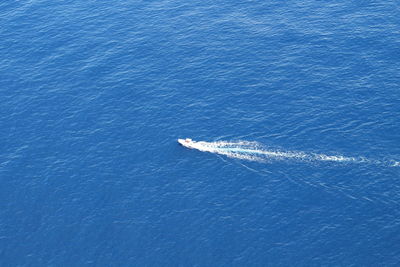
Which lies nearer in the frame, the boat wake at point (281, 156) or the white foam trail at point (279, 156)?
the boat wake at point (281, 156)

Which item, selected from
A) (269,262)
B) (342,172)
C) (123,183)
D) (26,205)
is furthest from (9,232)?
(342,172)

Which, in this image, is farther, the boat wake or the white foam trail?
the white foam trail

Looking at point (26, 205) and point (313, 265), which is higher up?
point (26, 205)

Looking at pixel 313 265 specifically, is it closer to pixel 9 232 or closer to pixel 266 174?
pixel 266 174

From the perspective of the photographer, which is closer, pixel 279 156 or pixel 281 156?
pixel 281 156

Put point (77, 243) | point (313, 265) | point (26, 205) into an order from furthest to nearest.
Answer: point (26, 205) → point (77, 243) → point (313, 265)

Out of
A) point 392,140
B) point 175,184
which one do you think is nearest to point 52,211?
point 175,184

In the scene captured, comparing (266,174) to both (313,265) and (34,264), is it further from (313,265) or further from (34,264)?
(34,264)

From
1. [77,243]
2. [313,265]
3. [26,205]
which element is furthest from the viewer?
[26,205]

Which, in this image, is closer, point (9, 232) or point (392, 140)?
point (9, 232)
